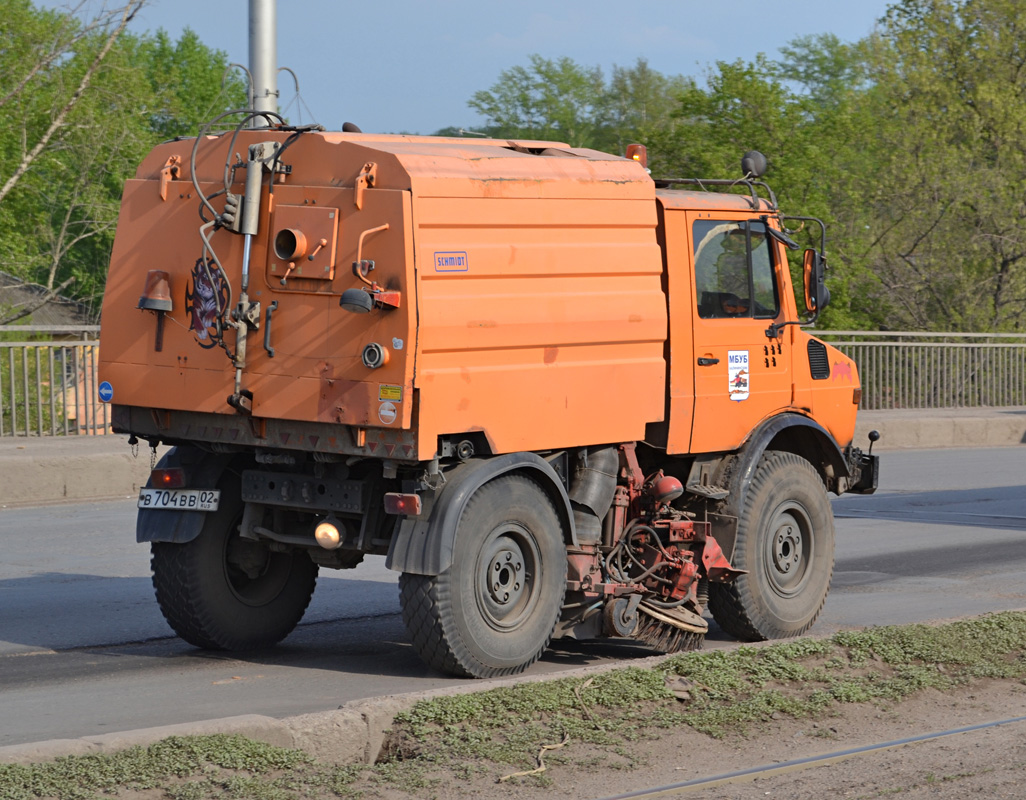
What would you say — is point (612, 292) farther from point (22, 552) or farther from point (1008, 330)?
point (1008, 330)

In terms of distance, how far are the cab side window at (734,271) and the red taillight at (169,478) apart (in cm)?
303

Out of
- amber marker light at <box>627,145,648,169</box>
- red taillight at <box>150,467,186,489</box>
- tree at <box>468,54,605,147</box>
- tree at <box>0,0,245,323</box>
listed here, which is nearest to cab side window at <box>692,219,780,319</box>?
amber marker light at <box>627,145,648,169</box>

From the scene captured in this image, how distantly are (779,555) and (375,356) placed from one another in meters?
3.19

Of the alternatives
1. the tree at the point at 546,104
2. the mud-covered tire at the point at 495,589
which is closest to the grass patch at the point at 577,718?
the mud-covered tire at the point at 495,589

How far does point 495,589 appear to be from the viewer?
706 cm

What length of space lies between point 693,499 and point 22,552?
19.4 feet

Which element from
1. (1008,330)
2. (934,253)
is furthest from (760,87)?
(1008,330)

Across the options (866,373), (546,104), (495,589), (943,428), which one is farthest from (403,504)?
(546,104)

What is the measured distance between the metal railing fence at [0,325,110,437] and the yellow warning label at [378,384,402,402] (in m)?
10.2

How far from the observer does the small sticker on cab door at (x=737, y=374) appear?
8.16 m

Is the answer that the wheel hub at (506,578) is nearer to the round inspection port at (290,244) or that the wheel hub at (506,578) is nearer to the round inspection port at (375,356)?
the round inspection port at (375,356)

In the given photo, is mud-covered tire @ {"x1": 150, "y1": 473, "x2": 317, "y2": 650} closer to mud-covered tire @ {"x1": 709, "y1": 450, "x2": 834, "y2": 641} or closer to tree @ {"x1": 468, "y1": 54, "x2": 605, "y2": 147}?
mud-covered tire @ {"x1": 709, "y1": 450, "x2": 834, "y2": 641}

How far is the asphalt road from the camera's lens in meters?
6.62

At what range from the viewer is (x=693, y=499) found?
821 centimetres
